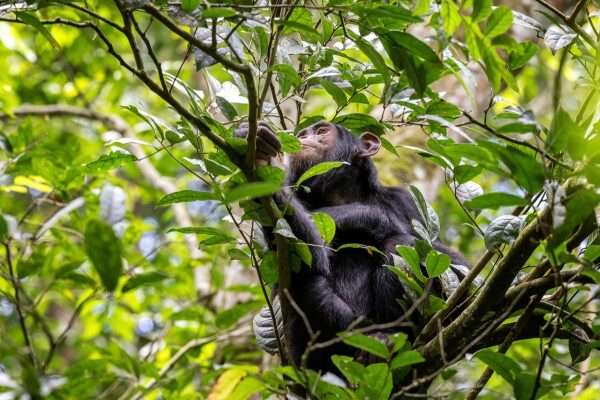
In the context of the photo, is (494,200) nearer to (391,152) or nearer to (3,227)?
(391,152)

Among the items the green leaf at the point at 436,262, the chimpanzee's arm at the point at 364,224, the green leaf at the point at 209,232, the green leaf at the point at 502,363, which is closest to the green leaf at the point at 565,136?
the green leaf at the point at 436,262

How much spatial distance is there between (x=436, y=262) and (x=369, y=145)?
2.45 m

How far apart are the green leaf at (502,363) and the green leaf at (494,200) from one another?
594 mm

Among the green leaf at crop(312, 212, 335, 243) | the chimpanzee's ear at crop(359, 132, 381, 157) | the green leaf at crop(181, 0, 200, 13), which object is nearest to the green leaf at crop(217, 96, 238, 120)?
the green leaf at crop(312, 212, 335, 243)

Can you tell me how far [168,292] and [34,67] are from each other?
329 cm

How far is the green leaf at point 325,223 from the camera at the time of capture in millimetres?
3217

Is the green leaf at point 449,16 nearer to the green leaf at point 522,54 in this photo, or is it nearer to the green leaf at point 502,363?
the green leaf at point 522,54

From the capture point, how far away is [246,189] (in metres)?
2.17

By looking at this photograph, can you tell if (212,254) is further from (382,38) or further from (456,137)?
(382,38)

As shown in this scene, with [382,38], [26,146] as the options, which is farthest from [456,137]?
[382,38]

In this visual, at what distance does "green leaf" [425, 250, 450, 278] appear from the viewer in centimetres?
310

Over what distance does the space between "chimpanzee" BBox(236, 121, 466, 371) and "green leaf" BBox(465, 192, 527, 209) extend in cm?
73

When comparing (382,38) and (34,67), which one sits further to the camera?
(34,67)

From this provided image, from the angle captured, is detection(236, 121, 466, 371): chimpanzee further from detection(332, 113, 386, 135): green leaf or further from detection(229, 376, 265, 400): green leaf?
detection(229, 376, 265, 400): green leaf
